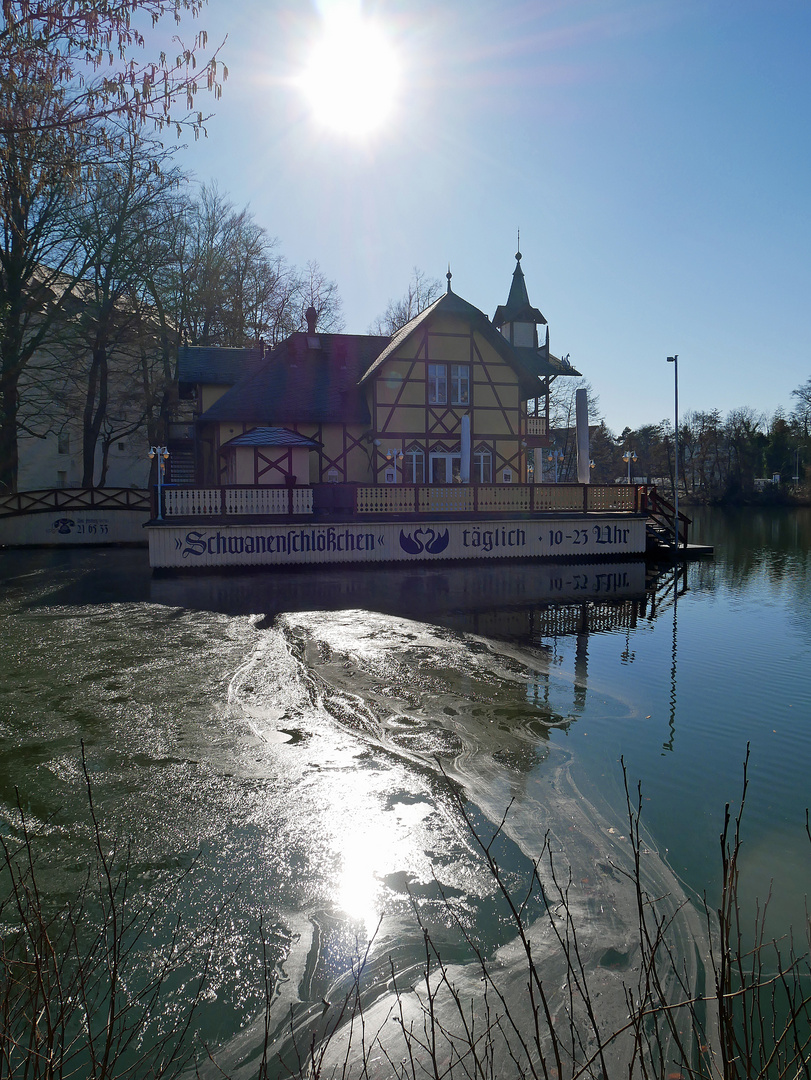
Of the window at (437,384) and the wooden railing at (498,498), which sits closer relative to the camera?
the wooden railing at (498,498)

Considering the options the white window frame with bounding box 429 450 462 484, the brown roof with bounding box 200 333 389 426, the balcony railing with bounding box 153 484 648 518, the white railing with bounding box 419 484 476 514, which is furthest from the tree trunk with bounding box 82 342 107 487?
the white railing with bounding box 419 484 476 514

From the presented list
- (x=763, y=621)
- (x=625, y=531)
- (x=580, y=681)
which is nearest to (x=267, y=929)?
(x=580, y=681)

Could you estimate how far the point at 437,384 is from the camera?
89.5ft

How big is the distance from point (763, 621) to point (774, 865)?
9068mm

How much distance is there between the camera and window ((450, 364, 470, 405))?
89.8ft

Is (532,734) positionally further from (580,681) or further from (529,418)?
(529,418)

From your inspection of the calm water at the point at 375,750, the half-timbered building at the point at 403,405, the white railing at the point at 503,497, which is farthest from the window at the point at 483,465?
the calm water at the point at 375,750

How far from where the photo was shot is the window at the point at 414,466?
26.9 meters

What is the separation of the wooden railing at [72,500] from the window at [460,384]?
1217cm

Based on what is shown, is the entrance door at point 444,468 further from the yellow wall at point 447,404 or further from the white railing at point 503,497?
the white railing at point 503,497

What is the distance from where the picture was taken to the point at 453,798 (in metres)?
5.32

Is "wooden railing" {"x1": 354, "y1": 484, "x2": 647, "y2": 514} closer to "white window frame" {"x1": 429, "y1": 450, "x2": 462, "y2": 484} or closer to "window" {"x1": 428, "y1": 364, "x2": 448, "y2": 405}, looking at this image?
"white window frame" {"x1": 429, "y1": 450, "x2": 462, "y2": 484}

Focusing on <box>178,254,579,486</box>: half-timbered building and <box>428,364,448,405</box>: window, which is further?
<box>428,364,448,405</box>: window

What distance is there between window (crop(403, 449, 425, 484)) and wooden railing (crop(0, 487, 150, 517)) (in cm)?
972
